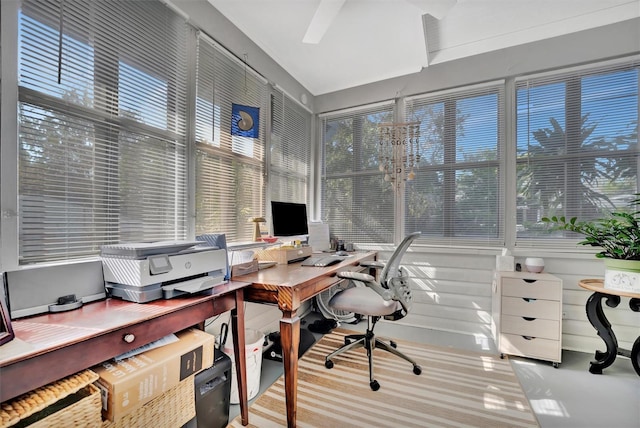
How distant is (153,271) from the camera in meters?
1.18

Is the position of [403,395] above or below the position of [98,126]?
below

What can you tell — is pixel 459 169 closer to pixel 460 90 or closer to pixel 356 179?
pixel 460 90

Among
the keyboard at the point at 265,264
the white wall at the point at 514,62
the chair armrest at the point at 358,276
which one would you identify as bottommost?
the chair armrest at the point at 358,276

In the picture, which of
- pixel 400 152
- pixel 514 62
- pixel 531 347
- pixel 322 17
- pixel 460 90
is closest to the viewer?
pixel 322 17

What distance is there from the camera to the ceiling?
209 cm

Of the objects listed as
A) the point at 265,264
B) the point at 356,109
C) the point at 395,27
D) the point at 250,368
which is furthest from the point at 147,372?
the point at 356,109

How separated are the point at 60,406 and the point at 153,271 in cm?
49

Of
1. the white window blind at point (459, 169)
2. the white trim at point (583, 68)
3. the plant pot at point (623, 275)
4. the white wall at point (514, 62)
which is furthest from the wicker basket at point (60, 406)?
the white trim at point (583, 68)

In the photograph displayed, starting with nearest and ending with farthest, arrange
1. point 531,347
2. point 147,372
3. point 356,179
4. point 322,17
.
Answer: point 147,372 < point 322,17 < point 531,347 < point 356,179

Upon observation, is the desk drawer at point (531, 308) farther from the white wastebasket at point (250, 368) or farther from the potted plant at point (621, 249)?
the white wastebasket at point (250, 368)

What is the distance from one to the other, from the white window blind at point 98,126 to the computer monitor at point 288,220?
0.75m

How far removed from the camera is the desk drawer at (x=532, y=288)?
2.21 meters

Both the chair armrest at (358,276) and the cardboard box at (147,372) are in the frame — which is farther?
the chair armrest at (358,276)

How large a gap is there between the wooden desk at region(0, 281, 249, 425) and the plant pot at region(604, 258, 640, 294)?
8.50 feet
